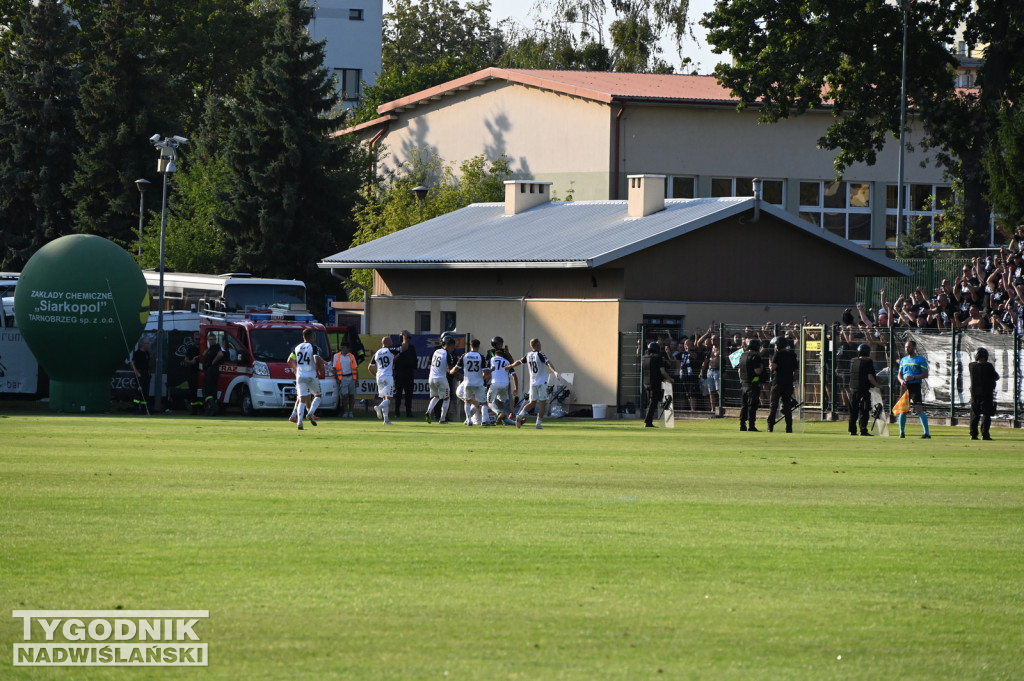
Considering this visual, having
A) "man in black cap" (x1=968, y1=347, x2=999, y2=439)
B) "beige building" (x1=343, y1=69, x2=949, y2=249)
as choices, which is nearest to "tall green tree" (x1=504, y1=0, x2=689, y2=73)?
"beige building" (x1=343, y1=69, x2=949, y2=249)

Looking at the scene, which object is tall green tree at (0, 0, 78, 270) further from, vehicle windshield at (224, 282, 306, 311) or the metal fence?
the metal fence

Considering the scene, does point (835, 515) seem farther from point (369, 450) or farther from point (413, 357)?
point (413, 357)

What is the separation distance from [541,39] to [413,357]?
36.9m

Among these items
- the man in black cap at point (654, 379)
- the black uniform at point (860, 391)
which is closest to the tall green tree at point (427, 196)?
the man in black cap at point (654, 379)

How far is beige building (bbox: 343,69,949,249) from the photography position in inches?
2280

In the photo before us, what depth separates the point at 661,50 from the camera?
71.0 m

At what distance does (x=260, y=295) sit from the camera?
45562 mm

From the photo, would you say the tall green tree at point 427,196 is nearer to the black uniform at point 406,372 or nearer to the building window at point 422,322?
the building window at point 422,322

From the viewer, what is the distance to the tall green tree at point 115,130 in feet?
224

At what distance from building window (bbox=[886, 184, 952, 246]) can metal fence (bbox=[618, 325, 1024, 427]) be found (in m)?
23.8

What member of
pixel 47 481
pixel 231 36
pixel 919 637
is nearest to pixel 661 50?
pixel 231 36

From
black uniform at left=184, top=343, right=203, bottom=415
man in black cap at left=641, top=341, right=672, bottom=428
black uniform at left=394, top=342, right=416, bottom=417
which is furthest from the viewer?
black uniform at left=184, top=343, right=203, bottom=415

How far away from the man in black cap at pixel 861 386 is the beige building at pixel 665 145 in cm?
2650

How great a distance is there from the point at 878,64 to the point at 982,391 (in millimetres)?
20348
